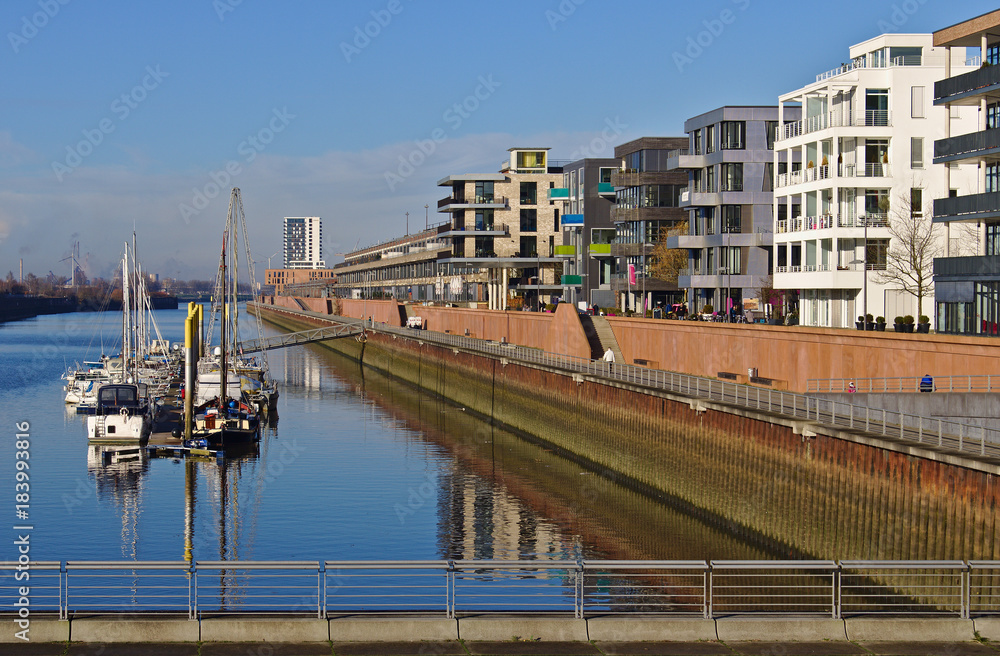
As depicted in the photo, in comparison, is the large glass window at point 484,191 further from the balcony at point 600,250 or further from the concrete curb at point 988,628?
the concrete curb at point 988,628

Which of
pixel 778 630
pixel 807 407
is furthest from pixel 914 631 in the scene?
pixel 807 407

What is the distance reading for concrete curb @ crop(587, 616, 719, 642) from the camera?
1634 centimetres

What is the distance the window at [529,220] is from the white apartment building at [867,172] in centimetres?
7096

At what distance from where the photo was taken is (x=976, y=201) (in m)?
44.4

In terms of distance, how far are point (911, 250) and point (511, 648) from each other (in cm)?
4631

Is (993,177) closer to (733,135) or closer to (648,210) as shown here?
(733,135)

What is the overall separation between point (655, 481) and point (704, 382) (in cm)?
538

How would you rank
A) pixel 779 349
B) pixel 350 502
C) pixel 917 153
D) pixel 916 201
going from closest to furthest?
pixel 350 502 < pixel 779 349 < pixel 916 201 < pixel 917 153

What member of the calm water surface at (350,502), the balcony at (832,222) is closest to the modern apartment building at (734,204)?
the balcony at (832,222)

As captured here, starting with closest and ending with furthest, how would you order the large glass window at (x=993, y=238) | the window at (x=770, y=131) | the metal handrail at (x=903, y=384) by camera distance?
1. the metal handrail at (x=903, y=384)
2. the large glass window at (x=993, y=238)
3. the window at (x=770, y=131)

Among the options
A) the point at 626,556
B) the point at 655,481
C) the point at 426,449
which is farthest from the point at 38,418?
the point at 626,556

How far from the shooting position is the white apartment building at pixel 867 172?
59875mm

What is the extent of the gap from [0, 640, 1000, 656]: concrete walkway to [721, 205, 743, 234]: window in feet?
208

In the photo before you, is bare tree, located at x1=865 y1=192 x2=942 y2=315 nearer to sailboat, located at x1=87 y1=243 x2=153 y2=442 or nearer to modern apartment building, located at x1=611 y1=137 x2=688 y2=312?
modern apartment building, located at x1=611 y1=137 x2=688 y2=312
